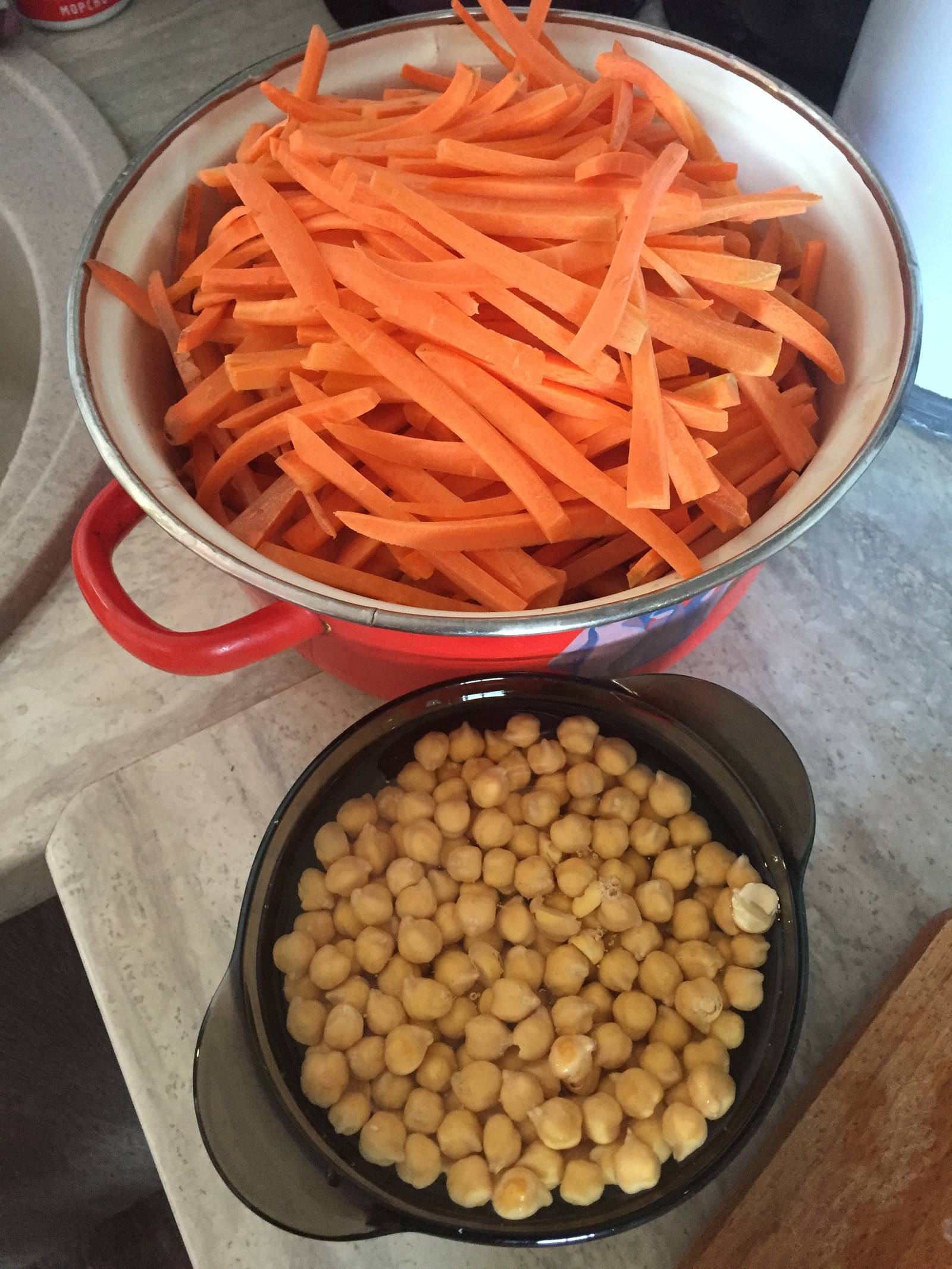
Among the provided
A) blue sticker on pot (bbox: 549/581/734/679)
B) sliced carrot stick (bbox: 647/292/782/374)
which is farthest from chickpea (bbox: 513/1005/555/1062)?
sliced carrot stick (bbox: 647/292/782/374)

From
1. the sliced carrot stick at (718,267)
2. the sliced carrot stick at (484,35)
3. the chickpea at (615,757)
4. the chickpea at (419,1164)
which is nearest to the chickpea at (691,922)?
the chickpea at (615,757)

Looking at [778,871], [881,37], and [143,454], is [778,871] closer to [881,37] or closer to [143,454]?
[143,454]

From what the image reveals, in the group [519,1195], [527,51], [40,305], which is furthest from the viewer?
[40,305]

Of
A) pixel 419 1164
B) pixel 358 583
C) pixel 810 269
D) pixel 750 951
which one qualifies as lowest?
pixel 419 1164

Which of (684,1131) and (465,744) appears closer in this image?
(684,1131)

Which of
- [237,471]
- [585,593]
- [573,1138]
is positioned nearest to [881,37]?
[585,593]

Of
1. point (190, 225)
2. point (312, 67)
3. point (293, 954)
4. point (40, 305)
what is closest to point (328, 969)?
Answer: point (293, 954)

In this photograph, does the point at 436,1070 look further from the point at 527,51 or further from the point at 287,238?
the point at 527,51
